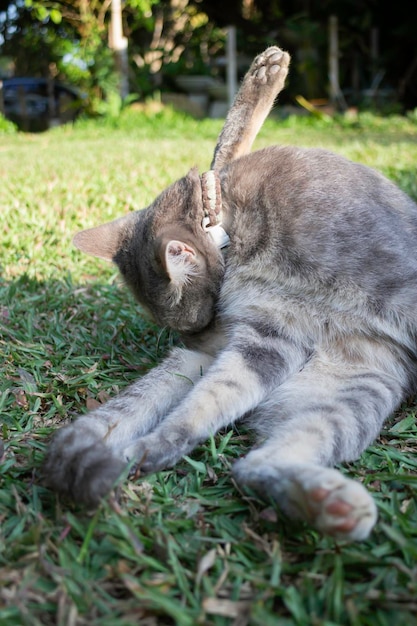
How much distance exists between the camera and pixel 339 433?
168 cm

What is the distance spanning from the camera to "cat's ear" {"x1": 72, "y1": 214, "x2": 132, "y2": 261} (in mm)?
2471

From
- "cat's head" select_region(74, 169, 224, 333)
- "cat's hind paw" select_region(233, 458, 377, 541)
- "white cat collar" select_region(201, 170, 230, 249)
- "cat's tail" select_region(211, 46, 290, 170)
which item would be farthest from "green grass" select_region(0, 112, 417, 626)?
"cat's tail" select_region(211, 46, 290, 170)

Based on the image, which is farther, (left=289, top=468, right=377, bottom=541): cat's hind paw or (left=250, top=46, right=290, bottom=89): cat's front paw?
(left=250, top=46, right=290, bottom=89): cat's front paw

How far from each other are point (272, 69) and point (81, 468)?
7.63ft

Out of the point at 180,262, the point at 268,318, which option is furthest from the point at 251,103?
the point at 268,318

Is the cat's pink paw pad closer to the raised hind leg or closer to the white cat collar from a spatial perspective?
the raised hind leg

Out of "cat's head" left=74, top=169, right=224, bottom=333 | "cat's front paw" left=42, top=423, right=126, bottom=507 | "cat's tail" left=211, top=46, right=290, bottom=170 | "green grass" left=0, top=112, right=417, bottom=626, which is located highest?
"cat's tail" left=211, top=46, right=290, bottom=170

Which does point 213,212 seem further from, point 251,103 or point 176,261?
point 251,103

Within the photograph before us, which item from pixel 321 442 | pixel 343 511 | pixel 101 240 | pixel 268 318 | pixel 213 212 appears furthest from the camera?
pixel 101 240

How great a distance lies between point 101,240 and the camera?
2.50 meters

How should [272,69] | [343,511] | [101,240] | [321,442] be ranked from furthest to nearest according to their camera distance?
[272,69]
[101,240]
[321,442]
[343,511]

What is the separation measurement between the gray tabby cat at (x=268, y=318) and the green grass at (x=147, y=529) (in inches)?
3.0

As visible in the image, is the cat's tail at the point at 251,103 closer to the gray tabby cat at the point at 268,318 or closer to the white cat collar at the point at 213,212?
the gray tabby cat at the point at 268,318

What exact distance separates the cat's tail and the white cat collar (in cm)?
76
